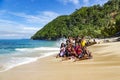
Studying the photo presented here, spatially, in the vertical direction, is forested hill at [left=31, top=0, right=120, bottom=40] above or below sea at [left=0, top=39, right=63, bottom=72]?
above

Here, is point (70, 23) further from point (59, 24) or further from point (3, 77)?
point (3, 77)

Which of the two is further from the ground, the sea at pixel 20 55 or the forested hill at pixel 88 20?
the forested hill at pixel 88 20

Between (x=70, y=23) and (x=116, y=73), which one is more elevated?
(x=70, y=23)

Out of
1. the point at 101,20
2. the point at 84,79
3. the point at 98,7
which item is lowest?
the point at 84,79

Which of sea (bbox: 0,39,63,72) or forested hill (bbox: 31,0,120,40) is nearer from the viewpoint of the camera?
sea (bbox: 0,39,63,72)

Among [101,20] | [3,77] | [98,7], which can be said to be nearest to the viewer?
[3,77]

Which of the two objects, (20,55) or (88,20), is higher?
(88,20)

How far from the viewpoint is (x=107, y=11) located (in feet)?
474

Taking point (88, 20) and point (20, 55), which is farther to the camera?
point (88, 20)

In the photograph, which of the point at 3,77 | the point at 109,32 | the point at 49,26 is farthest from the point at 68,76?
the point at 49,26

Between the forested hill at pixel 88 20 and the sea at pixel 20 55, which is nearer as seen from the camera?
the sea at pixel 20 55

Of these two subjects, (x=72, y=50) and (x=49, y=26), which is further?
(x=49, y=26)

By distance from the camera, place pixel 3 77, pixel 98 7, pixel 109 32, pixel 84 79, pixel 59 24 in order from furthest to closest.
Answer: pixel 59 24
pixel 98 7
pixel 109 32
pixel 3 77
pixel 84 79

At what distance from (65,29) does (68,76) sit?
491 feet
